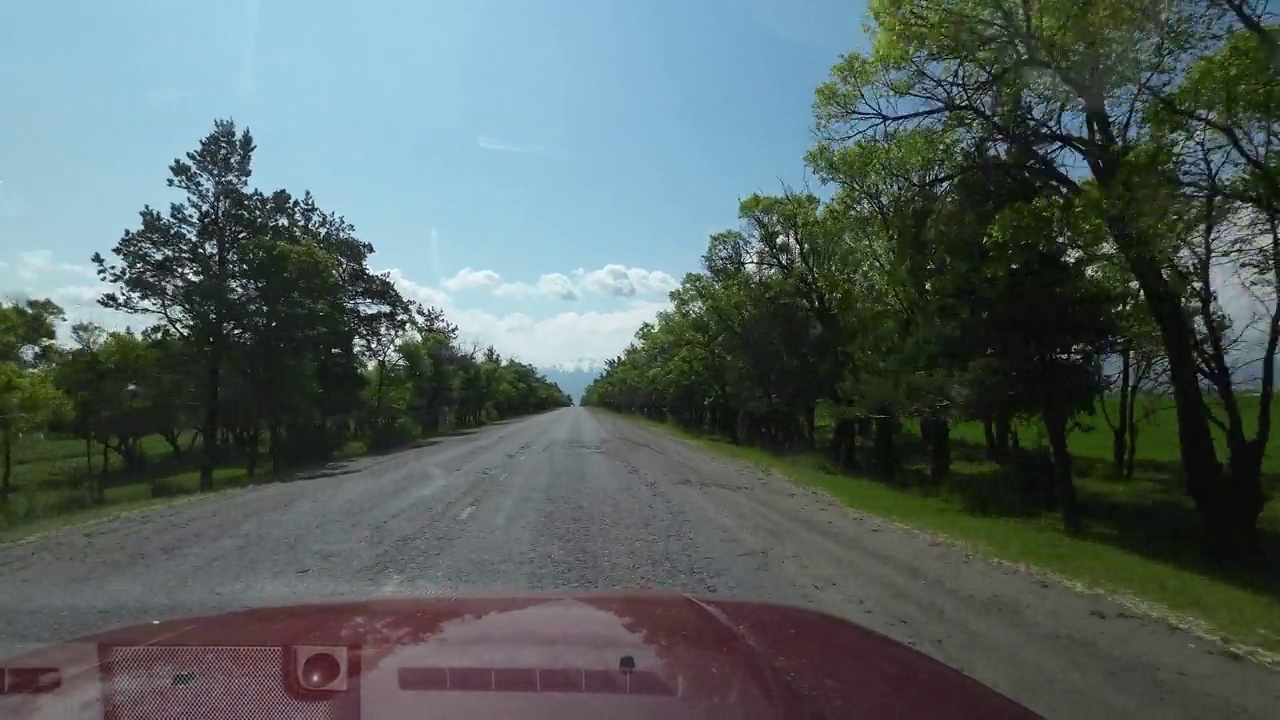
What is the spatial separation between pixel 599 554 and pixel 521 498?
25.8 ft

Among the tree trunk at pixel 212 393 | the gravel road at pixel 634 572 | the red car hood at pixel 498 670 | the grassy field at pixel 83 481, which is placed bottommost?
the grassy field at pixel 83 481

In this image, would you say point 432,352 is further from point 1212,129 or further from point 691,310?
point 1212,129

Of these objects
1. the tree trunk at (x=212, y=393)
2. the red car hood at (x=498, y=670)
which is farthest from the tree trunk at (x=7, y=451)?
the red car hood at (x=498, y=670)

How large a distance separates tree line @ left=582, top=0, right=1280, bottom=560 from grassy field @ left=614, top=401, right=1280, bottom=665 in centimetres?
153

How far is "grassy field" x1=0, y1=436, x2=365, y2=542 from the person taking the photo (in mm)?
22203

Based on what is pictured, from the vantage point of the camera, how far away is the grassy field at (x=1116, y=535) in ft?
33.8

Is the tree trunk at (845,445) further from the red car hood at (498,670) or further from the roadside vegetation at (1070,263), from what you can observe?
the red car hood at (498,670)

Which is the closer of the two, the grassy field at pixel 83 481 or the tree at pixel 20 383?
the grassy field at pixel 83 481

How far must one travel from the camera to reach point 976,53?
1730cm

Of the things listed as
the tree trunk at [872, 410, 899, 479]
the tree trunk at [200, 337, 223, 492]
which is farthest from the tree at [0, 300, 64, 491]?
the tree trunk at [872, 410, 899, 479]

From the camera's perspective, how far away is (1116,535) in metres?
19.6

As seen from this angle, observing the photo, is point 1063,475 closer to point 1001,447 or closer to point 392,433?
point 1001,447

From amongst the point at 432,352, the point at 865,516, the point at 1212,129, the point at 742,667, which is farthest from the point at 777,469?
the point at 432,352

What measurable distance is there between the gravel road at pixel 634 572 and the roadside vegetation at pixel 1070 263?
1.60 m
